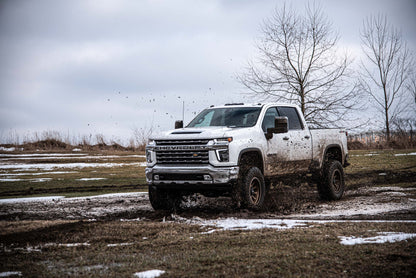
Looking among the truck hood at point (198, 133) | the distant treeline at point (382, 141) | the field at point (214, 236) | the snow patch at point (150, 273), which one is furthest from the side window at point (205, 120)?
the distant treeline at point (382, 141)

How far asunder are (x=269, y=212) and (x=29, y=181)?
36.6ft

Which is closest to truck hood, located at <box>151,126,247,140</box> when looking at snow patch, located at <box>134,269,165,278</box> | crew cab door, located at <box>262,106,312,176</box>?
crew cab door, located at <box>262,106,312,176</box>

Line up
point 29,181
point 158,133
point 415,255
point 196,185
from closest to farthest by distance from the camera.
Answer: point 415,255
point 196,185
point 158,133
point 29,181

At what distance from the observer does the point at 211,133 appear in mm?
9414

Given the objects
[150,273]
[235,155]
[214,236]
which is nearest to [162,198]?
[235,155]


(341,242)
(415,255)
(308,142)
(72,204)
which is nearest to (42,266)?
(341,242)

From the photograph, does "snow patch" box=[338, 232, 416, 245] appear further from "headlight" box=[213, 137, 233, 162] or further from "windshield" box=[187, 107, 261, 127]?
"windshield" box=[187, 107, 261, 127]

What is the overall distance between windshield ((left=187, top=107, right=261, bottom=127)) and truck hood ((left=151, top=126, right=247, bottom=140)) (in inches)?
26.3

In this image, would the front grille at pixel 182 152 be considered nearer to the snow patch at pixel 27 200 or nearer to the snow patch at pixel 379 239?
the snow patch at pixel 379 239

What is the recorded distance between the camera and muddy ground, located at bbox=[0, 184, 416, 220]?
972 centimetres

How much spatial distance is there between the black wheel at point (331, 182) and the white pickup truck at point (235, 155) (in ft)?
0.08

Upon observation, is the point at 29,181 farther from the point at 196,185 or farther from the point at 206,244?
the point at 206,244

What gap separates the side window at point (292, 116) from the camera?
37.7 ft

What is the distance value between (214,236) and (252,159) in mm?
3153
